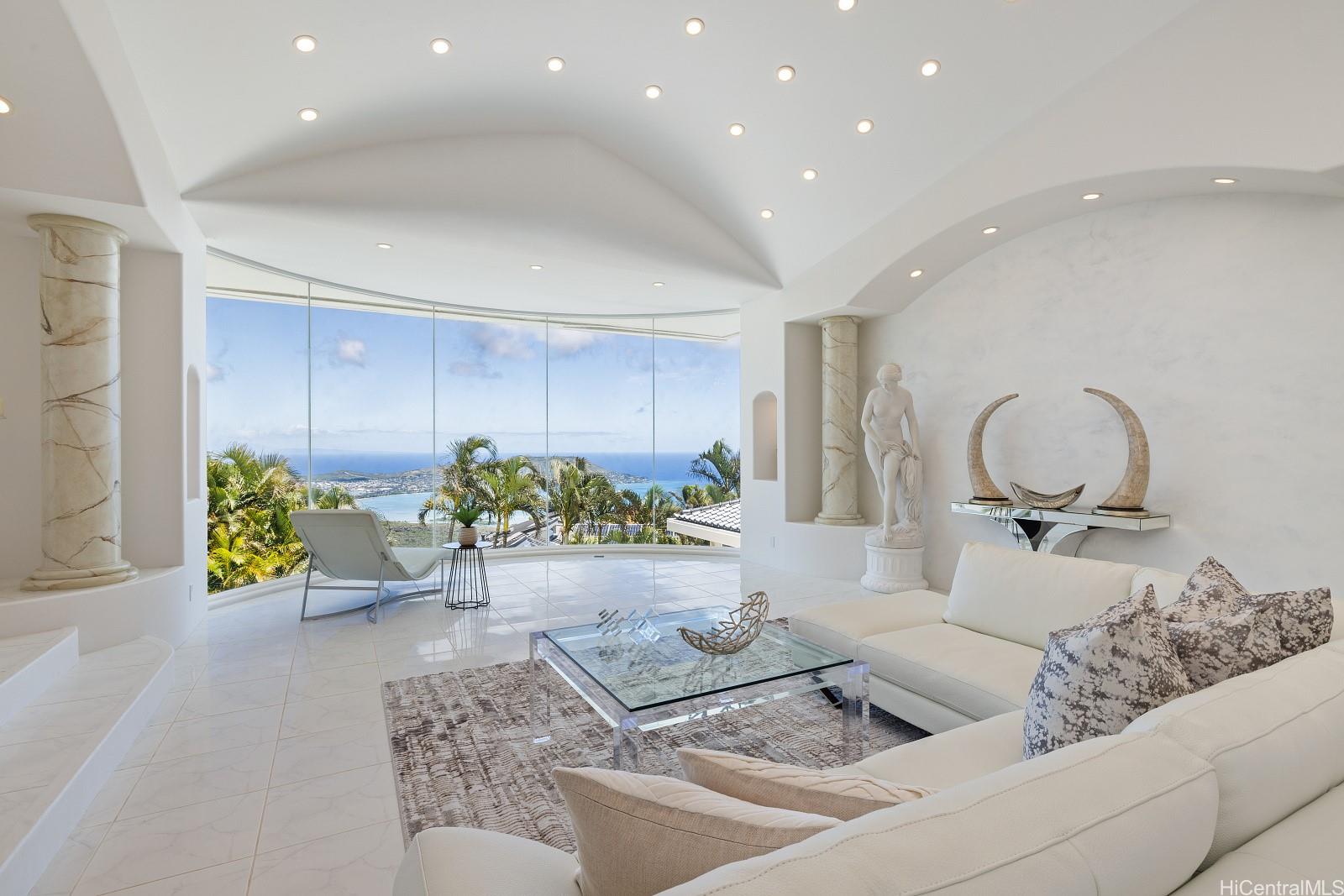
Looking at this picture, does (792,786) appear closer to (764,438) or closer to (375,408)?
(764,438)

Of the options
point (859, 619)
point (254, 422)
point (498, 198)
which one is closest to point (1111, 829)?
point (859, 619)

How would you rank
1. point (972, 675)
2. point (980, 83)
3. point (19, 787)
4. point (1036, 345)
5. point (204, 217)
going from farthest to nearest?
point (1036, 345)
point (204, 217)
point (980, 83)
point (972, 675)
point (19, 787)

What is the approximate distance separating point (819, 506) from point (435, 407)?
4.59 metres

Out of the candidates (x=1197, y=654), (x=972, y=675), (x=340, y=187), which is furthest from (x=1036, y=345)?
(x=340, y=187)

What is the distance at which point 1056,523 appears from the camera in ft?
15.6

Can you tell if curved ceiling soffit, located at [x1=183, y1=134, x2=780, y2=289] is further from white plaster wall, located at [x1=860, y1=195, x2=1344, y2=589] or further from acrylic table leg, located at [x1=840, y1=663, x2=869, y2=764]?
acrylic table leg, located at [x1=840, y1=663, x2=869, y2=764]

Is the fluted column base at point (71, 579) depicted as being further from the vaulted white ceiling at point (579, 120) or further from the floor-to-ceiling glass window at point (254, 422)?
the vaulted white ceiling at point (579, 120)

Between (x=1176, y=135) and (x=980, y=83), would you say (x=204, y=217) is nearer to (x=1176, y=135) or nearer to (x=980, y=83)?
(x=980, y=83)

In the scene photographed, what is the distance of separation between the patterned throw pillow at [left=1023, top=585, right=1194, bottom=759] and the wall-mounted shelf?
305cm

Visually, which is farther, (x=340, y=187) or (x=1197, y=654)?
(x=340, y=187)

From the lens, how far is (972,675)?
252 cm

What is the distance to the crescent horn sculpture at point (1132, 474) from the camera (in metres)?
4.29

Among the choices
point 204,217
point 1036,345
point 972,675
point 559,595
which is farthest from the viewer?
point 559,595

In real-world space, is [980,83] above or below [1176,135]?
above
